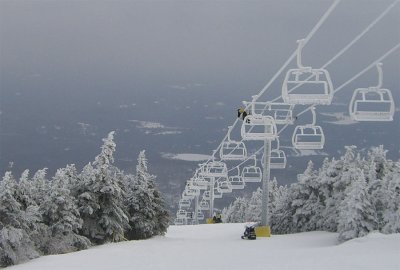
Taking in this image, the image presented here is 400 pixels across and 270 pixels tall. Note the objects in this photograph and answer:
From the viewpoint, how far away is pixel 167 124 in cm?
19412

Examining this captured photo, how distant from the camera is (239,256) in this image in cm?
1652

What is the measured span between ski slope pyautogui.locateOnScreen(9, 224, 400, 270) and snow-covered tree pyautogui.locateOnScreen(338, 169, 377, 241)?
1.12 meters

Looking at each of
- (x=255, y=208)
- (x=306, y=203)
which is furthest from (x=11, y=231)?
(x=255, y=208)

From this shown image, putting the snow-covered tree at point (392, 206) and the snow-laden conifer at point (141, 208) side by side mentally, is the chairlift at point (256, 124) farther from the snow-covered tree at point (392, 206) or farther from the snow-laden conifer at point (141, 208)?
the snow-laden conifer at point (141, 208)

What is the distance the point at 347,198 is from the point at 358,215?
814mm

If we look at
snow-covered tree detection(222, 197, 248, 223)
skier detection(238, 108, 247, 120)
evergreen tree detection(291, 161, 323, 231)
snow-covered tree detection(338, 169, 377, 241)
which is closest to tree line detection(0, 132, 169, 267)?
skier detection(238, 108, 247, 120)

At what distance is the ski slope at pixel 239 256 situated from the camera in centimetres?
1231

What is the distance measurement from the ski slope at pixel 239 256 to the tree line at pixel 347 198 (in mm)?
1603

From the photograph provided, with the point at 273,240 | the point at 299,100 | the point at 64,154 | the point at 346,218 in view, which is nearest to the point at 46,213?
the point at 273,240

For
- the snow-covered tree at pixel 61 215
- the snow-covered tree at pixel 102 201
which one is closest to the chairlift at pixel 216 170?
the snow-covered tree at pixel 102 201

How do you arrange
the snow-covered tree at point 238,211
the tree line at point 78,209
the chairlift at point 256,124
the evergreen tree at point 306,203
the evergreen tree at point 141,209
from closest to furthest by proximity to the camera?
the tree line at point 78,209
the chairlift at point 256,124
the evergreen tree at point 141,209
the evergreen tree at point 306,203
the snow-covered tree at point 238,211

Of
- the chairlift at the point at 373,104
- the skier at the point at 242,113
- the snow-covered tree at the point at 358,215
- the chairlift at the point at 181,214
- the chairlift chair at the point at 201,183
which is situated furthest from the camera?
the chairlift at the point at 181,214

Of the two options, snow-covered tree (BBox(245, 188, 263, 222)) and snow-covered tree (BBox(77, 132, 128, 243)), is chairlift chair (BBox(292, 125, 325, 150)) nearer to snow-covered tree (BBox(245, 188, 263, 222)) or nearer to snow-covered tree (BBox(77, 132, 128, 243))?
snow-covered tree (BBox(77, 132, 128, 243))

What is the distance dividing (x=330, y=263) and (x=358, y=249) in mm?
2622
